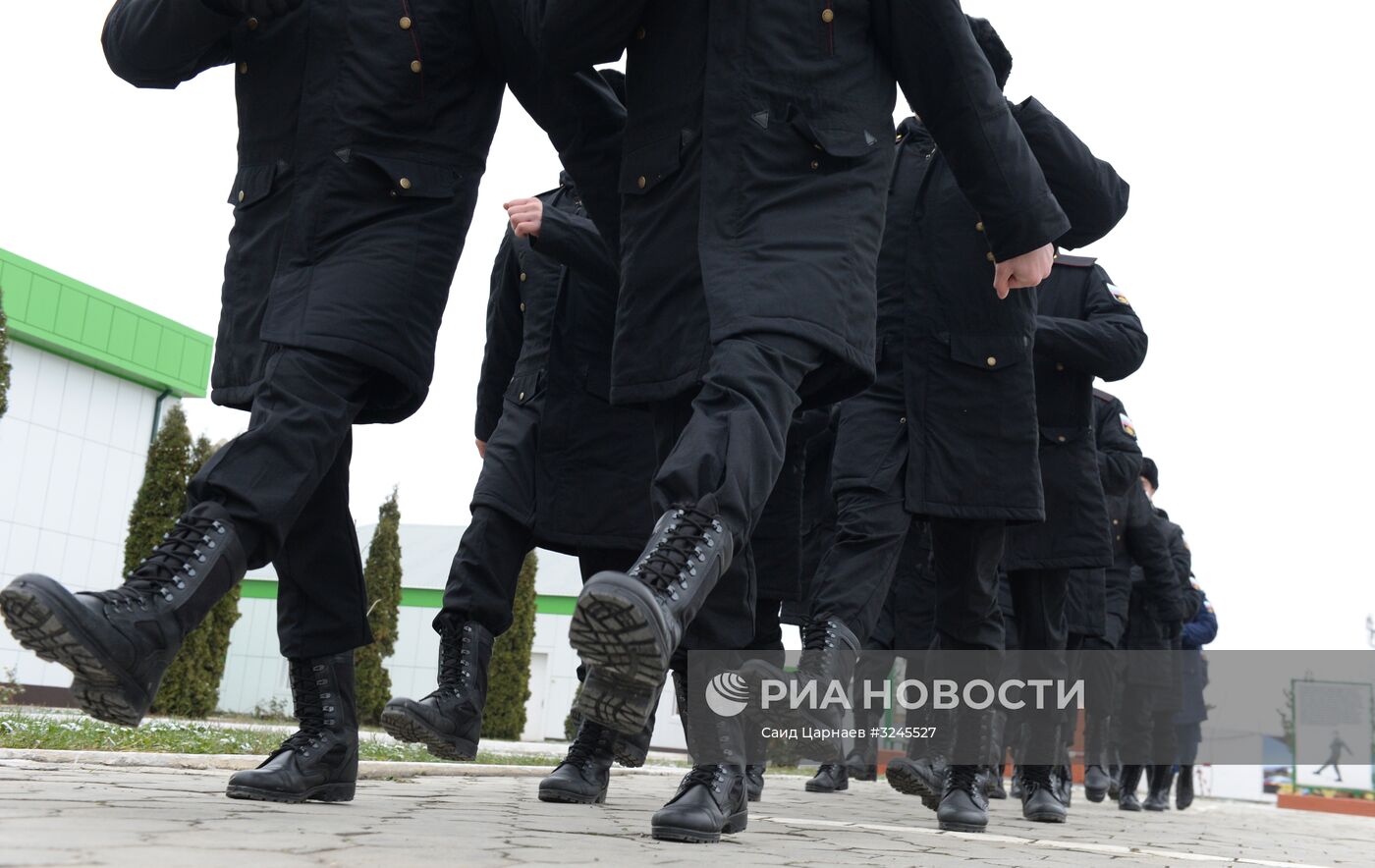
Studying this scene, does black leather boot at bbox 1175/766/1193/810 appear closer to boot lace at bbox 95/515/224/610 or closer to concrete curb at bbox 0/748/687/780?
concrete curb at bbox 0/748/687/780

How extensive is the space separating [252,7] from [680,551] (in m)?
1.60

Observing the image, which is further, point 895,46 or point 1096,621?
point 1096,621

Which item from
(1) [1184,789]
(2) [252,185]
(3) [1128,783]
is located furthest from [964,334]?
(1) [1184,789]

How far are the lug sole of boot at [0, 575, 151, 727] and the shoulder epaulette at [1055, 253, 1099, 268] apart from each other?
529 cm

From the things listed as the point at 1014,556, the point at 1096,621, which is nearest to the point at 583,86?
the point at 1014,556

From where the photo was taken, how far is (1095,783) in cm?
988

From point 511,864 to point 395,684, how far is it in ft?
113

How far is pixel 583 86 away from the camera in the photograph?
11.3 feet

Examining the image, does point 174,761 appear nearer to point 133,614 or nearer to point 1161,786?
point 133,614

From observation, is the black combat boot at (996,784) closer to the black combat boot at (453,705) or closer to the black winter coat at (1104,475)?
the black winter coat at (1104,475)

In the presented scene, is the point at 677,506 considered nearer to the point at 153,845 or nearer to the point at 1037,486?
the point at 153,845

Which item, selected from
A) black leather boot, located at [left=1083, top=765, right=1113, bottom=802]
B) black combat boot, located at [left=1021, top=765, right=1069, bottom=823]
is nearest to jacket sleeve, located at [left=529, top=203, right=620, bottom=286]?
black combat boot, located at [left=1021, top=765, right=1069, bottom=823]

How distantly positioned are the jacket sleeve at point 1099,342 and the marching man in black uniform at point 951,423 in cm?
89

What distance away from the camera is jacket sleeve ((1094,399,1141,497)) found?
320 inches
